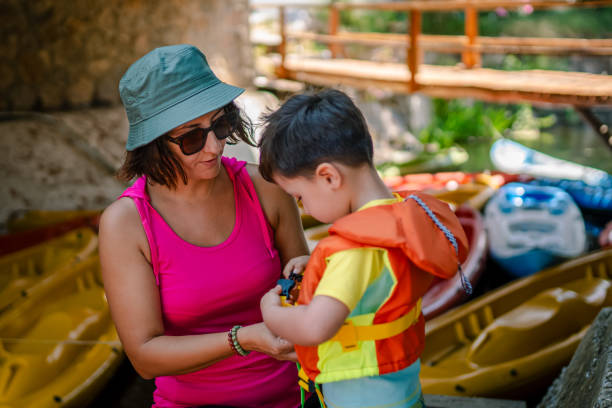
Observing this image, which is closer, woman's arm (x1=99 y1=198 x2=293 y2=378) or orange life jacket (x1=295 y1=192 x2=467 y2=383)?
orange life jacket (x1=295 y1=192 x2=467 y2=383)

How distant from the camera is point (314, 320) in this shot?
1.15 metres

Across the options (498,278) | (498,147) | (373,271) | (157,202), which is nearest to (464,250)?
(373,271)

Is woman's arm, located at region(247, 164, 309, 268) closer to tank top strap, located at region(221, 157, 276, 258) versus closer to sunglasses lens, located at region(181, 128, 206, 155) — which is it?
tank top strap, located at region(221, 157, 276, 258)

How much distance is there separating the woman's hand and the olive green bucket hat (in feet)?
1.82

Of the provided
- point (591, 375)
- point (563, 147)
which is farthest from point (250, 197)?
point (563, 147)

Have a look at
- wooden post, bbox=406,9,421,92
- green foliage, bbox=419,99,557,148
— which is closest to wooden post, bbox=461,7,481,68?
wooden post, bbox=406,9,421,92

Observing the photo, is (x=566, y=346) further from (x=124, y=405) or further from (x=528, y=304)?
(x=124, y=405)

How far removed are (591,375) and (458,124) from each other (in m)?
11.1

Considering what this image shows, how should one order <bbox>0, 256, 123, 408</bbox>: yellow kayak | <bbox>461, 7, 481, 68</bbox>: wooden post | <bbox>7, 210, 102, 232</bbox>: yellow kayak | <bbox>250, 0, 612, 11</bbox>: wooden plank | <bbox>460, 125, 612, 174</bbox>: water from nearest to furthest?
<bbox>0, 256, 123, 408</bbox>: yellow kayak
<bbox>7, 210, 102, 232</bbox>: yellow kayak
<bbox>250, 0, 612, 11</bbox>: wooden plank
<bbox>461, 7, 481, 68</bbox>: wooden post
<bbox>460, 125, 612, 174</bbox>: water

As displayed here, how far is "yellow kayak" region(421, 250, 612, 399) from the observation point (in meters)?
2.81

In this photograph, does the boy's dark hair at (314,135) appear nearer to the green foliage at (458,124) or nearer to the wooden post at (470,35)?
the wooden post at (470,35)

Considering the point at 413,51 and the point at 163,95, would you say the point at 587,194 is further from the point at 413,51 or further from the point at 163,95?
the point at 163,95

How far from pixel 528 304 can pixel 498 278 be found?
0.89m

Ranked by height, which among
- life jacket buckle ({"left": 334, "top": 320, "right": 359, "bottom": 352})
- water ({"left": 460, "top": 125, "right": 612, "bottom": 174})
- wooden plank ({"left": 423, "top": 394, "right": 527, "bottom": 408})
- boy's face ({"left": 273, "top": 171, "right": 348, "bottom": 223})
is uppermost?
boy's face ({"left": 273, "top": 171, "right": 348, "bottom": 223})
